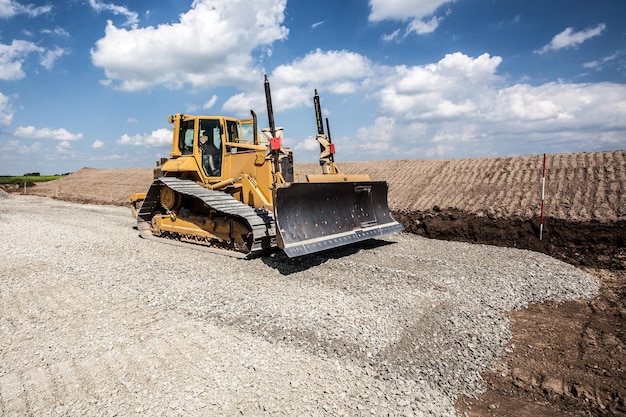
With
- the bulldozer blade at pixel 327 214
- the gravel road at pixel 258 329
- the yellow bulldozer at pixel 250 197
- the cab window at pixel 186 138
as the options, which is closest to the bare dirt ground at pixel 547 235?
the gravel road at pixel 258 329

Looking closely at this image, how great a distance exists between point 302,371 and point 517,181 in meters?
12.9

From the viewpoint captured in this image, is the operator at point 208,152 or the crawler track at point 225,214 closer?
the crawler track at point 225,214

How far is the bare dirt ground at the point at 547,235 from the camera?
3604 millimetres

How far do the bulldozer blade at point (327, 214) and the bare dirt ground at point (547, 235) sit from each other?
2.38 meters

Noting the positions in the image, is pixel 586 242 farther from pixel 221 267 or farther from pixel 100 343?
pixel 100 343

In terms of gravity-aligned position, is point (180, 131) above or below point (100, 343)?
above

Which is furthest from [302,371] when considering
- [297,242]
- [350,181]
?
[350,181]

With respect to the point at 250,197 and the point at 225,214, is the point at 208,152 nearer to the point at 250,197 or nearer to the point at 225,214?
the point at 250,197

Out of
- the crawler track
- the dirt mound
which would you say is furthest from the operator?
the dirt mound

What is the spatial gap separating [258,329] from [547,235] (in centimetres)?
781

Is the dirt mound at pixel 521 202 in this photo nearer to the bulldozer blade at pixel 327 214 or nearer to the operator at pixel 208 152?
the bulldozer blade at pixel 327 214

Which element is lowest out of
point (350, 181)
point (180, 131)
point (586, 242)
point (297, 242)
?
point (586, 242)

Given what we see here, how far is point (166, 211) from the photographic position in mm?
10125

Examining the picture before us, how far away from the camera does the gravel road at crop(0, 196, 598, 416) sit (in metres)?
3.38
